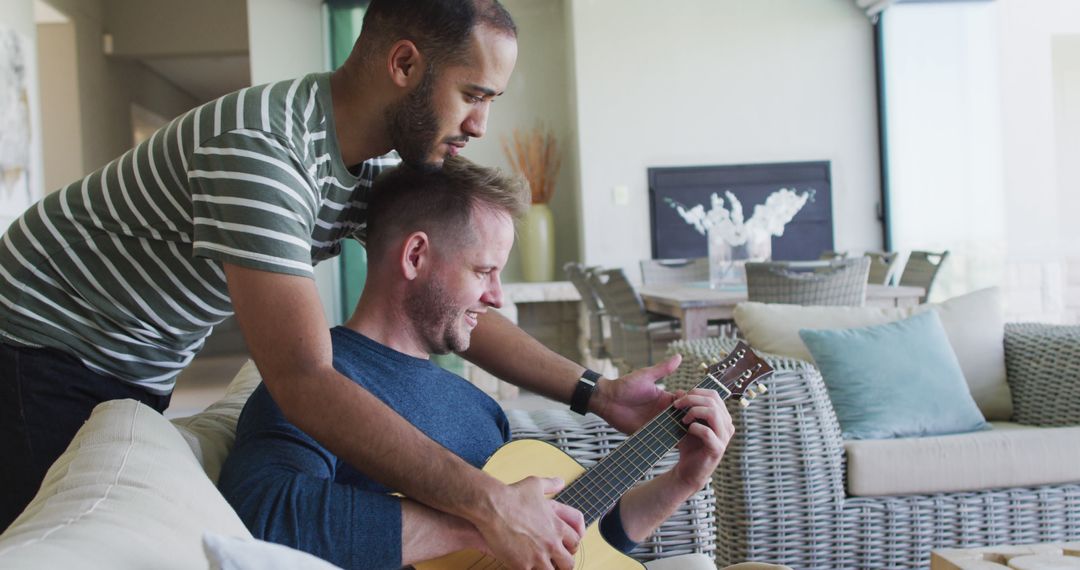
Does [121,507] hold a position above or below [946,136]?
below

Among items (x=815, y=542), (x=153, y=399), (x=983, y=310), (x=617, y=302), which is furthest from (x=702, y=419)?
(x=617, y=302)

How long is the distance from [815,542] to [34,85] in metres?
5.89

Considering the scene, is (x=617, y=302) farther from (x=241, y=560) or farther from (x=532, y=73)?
(x=241, y=560)

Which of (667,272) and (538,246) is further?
(538,246)

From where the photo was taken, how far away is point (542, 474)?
Result: 1334 mm

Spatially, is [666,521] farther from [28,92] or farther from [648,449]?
[28,92]

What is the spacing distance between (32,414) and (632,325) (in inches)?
150

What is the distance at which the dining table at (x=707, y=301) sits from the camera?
13.1ft

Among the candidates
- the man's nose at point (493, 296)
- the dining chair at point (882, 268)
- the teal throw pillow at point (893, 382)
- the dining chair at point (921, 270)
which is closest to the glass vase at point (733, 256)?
the dining chair at point (882, 268)

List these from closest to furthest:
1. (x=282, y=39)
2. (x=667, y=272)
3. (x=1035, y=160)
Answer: (x=667, y=272), (x=1035, y=160), (x=282, y=39)

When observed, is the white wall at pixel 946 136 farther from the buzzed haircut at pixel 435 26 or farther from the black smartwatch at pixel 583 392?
the buzzed haircut at pixel 435 26

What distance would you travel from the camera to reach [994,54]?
708 cm

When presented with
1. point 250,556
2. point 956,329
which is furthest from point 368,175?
point 956,329

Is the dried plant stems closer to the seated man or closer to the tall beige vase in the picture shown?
the tall beige vase
